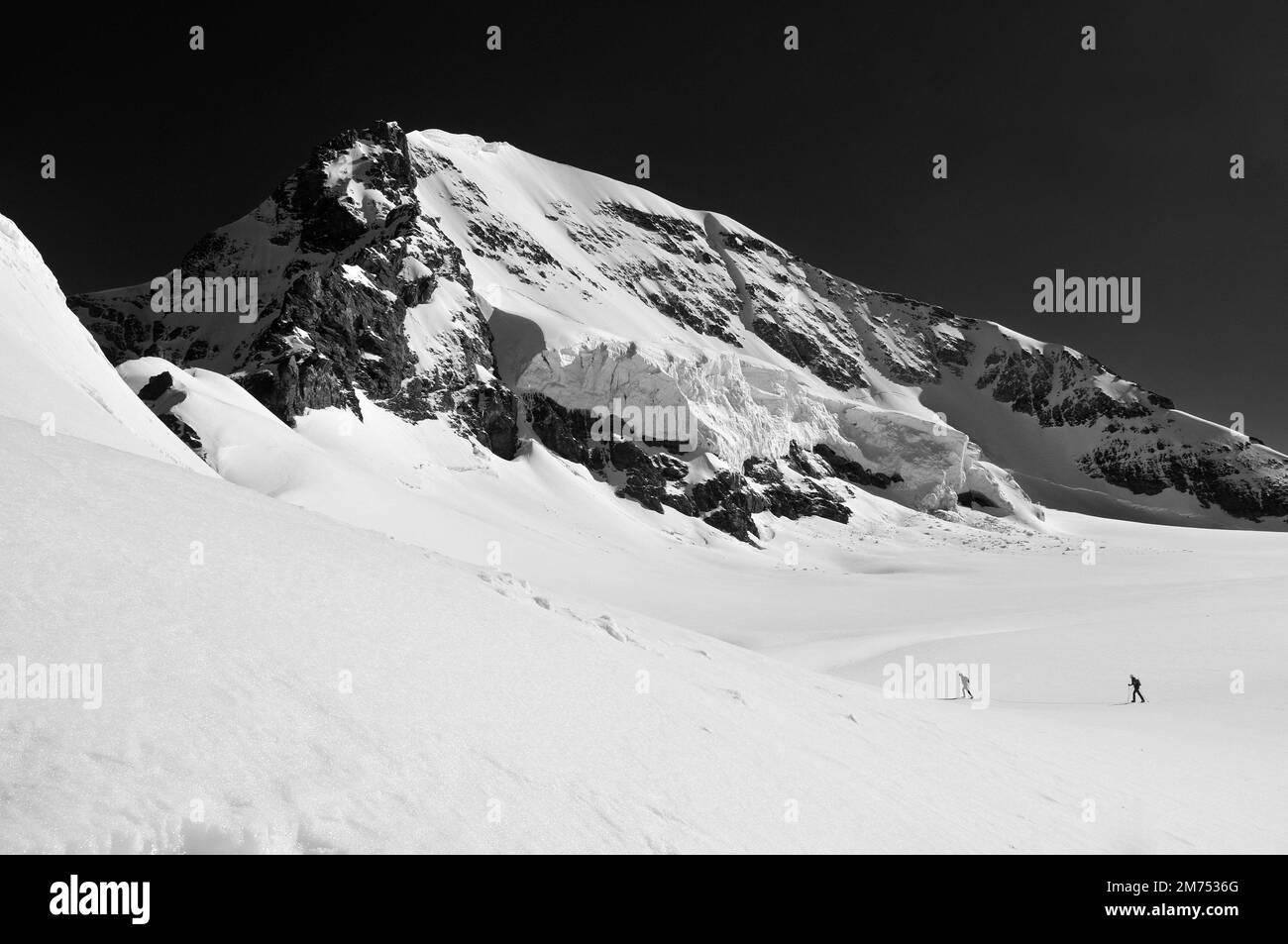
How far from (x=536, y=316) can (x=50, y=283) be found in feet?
308

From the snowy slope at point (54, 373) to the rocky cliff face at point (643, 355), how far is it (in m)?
58.3

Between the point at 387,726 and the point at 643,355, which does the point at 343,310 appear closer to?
the point at 643,355

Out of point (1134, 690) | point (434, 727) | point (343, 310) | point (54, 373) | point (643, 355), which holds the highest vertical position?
point (343, 310)

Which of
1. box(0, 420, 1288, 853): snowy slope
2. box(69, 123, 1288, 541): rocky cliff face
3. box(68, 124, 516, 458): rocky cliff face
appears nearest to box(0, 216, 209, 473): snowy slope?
box(0, 420, 1288, 853): snowy slope

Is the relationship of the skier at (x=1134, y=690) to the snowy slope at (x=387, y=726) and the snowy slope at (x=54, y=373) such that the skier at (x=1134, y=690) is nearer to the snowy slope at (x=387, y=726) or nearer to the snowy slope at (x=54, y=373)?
the snowy slope at (x=387, y=726)

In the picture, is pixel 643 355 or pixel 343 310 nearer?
pixel 343 310

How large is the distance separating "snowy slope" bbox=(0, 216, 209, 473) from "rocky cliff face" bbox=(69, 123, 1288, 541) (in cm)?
5829

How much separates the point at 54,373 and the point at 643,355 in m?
89.4

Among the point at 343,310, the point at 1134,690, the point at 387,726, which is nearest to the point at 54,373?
the point at 387,726

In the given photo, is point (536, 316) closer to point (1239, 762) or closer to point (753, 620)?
point (753, 620)

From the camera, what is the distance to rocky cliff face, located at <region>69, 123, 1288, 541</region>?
91625 mm

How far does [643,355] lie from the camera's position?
3925 inches

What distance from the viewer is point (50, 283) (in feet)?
53.7
